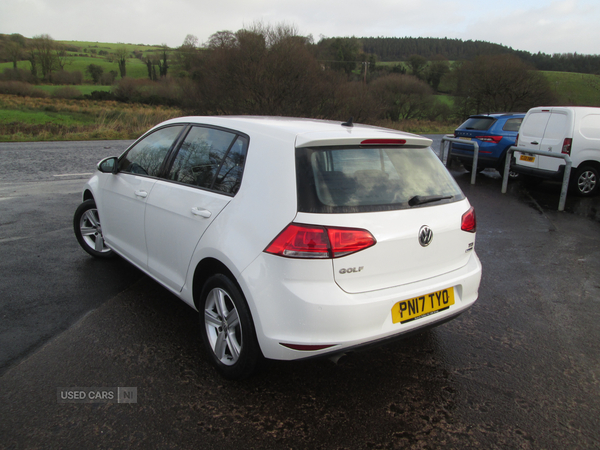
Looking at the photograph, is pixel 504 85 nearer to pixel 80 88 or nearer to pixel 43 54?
pixel 80 88

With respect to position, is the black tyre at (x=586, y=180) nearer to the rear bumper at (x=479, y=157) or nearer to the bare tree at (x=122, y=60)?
the rear bumper at (x=479, y=157)

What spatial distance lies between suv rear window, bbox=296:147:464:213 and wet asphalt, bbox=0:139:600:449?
1.22 m

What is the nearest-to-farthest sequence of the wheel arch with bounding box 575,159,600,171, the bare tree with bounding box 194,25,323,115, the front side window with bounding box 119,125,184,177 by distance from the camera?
the front side window with bounding box 119,125,184,177 < the wheel arch with bounding box 575,159,600,171 < the bare tree with bounding box 194,25,323,115

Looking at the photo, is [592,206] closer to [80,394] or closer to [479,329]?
[479,329]

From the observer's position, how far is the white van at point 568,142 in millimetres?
9281

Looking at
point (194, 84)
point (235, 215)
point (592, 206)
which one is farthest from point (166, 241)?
point (194, 84)

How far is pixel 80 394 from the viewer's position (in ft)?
9.12

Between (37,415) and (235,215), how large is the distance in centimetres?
163

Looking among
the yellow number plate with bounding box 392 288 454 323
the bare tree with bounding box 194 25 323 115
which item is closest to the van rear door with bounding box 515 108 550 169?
the yellow number plate with bounding box 392 288 454 323

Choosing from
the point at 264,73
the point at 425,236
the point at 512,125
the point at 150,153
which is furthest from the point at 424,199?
the point at 264,73

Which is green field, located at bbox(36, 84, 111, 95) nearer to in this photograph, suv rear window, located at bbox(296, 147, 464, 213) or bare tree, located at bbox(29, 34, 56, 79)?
bare tree, located at bbox(29, 34, 56, 79)

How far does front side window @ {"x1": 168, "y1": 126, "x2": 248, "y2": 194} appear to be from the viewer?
9.89ft

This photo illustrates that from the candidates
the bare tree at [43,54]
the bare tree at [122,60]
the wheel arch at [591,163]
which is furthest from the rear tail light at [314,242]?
the bare tree at [122,60]

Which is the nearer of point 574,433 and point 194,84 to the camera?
point 574,433
